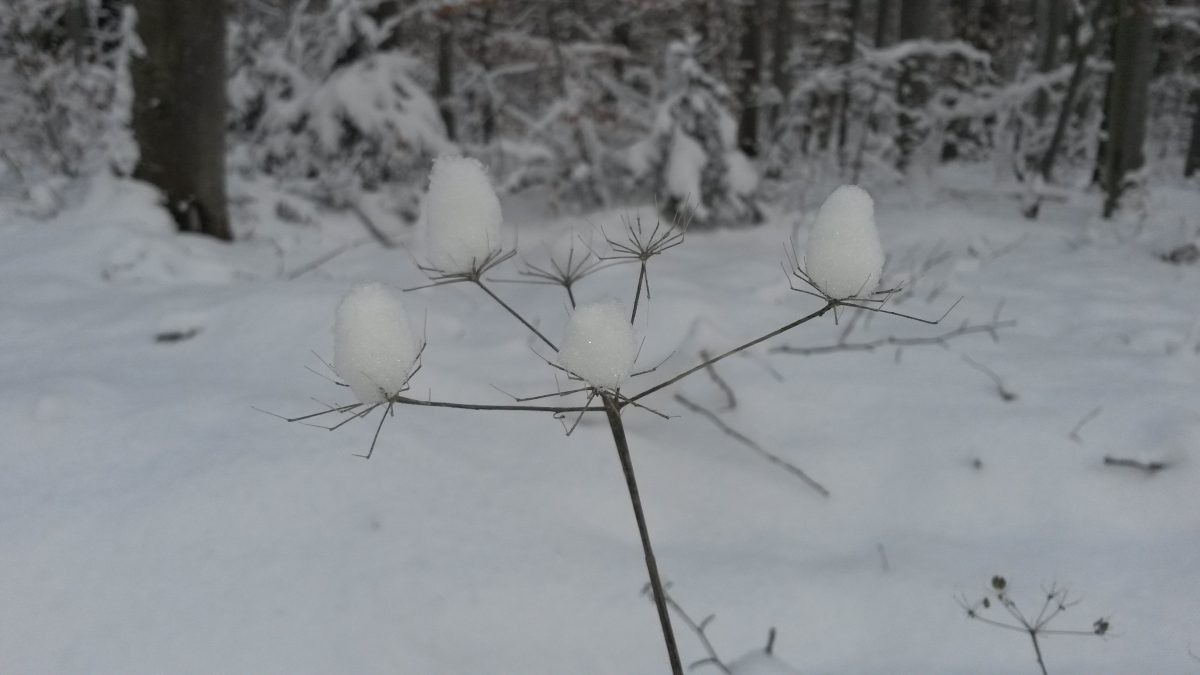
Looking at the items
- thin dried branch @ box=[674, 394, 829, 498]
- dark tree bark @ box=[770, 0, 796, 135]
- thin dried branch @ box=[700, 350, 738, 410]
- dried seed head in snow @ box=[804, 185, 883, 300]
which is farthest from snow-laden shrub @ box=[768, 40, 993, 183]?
dried seed head in snow @ box=[804, 185, 883, 300]

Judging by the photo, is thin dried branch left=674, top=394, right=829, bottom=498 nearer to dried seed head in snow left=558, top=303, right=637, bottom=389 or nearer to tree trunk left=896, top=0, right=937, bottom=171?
dried seed head in snow left=558, top=303, right=637, bottom=389

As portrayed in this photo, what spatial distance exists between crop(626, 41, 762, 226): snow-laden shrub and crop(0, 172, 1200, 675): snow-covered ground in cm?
272

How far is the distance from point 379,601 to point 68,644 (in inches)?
20.7

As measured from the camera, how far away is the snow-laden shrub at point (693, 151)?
5.71 meters

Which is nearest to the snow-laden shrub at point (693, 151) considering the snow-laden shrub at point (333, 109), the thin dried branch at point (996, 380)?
the snow-laden shrub at point (333, 109)

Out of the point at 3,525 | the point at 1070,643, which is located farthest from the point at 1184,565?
the point at 3,525

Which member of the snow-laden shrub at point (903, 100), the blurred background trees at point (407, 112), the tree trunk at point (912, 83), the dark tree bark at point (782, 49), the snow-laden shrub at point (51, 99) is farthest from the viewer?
the dark tree bark at point (782, 49)

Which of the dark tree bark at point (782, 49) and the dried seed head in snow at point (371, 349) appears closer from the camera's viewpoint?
the dried seed head in snow at point (371, 349)

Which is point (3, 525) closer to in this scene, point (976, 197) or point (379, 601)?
point (379, 601)

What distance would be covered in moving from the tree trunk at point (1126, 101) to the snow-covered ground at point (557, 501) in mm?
3363

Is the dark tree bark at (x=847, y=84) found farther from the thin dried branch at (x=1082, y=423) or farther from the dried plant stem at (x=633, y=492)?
the dried plant stem at (x=633, y=492)

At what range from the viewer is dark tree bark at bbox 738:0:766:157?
8773 millimetres

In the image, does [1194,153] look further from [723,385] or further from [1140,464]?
[723,385]

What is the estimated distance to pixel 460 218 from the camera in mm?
875
